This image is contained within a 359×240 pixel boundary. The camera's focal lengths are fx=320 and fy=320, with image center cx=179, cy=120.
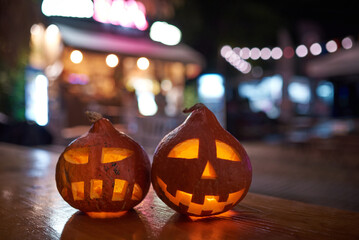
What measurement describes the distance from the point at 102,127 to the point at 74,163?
0.16 metres

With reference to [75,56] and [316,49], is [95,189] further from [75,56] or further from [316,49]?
[75,56]

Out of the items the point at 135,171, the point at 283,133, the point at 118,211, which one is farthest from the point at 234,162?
the point at 283,133

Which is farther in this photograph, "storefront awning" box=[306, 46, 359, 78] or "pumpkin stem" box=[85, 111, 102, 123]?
"storefront awning" box=[306, 46, 359, 78]

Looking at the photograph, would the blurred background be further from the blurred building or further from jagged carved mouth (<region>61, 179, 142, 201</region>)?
jagged carved mouth (<region>61, 179, 142, 201</region>)

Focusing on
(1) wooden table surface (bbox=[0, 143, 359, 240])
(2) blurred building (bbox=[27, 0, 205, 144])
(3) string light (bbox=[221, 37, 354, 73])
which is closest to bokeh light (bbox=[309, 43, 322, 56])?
(3) string light (bbox=[221, 37, 354, 73])

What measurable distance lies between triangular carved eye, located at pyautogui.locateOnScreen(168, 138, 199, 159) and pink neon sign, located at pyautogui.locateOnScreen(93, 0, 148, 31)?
8886 mm

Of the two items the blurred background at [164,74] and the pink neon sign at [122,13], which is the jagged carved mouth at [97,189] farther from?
the pink neon sign at [122,13]

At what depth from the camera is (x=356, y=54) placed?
25.1 ft

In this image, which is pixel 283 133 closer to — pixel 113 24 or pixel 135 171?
pixel 113 24

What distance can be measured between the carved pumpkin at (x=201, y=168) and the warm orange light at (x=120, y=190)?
0.11 m

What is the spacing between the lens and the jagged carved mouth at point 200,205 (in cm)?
107

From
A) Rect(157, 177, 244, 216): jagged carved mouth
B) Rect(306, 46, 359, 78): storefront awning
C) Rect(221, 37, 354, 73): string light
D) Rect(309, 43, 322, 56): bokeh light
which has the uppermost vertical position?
Rect(221, 37, 354, 73): string light

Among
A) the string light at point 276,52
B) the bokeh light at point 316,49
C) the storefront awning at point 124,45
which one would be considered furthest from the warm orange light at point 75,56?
the bokeh light at point 316,49

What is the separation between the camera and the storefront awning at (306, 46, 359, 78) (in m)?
7.78
